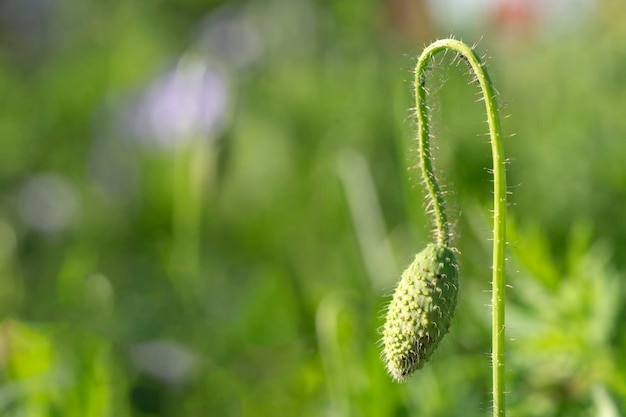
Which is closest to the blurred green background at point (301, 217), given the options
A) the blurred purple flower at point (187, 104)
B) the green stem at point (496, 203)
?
the blurred purple flower at point (187, 104)

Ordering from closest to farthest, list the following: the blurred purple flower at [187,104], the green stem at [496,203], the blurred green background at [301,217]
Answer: the green stem at [496,203] < the blurred green background at [301,217] < the blurred purple flower at [187,104]

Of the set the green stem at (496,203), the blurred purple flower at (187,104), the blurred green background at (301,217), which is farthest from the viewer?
the blurred purple flower at (187,104)

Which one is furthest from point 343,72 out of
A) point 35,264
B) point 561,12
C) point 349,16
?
point 35,264

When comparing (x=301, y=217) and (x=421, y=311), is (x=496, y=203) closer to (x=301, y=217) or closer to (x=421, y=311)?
(x=421, y=311)

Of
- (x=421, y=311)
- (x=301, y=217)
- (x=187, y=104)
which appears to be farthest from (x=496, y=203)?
(x=301, y=217)

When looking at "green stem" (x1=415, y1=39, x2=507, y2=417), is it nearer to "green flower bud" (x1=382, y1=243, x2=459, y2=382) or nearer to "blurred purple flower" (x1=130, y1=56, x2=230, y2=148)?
"green flower bud" (x1=382, y1=243, x2=459, y2=382)

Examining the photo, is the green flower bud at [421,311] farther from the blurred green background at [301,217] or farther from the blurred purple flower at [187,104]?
the blurred purple flower at [187,104]

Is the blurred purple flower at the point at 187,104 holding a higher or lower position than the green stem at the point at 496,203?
higher
